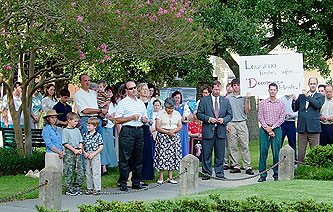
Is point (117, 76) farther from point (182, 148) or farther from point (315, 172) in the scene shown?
point (315, 172)

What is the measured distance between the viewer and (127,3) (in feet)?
46.4

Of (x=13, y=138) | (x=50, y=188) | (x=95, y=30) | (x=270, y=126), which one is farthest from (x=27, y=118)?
(x=50, y=188)

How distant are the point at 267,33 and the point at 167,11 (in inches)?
375

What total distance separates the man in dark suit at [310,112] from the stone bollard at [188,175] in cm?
543

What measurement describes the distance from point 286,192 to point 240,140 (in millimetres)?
6725

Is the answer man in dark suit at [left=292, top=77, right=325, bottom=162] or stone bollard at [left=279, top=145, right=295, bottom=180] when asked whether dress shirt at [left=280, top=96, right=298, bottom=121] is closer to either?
man in dark suit at [left=292, top=77, right=325, bottom=162]

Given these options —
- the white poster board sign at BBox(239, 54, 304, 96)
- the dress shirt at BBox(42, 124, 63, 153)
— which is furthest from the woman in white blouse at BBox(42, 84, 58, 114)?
the white poster board sign at BBox(239, 54, 304, 96)

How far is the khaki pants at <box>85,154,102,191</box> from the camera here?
1423 centimetres

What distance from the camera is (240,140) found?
17.9m

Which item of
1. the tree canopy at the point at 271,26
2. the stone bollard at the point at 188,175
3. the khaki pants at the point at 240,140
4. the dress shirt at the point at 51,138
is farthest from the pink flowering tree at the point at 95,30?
the tree canopy at the point at 271,26

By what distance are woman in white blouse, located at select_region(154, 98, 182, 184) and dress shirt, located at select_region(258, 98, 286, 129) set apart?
5.73 feet

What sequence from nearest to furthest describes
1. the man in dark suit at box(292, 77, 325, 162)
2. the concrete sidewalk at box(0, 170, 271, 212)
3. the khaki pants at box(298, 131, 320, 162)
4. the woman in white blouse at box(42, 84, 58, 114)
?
the concrete sidewalk at box(0, 170, 271, 212) → the man in dark suit at box(292, 77, 325, 162) → the khaki pants at box(298, 131, 320, 162) → the woman in white blouse at box(42, 84, 58, 114)

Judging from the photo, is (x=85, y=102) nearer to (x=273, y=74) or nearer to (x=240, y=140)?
(x=240, y=140)

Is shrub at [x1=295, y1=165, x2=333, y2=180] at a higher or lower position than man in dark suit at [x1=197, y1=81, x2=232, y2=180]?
lower
